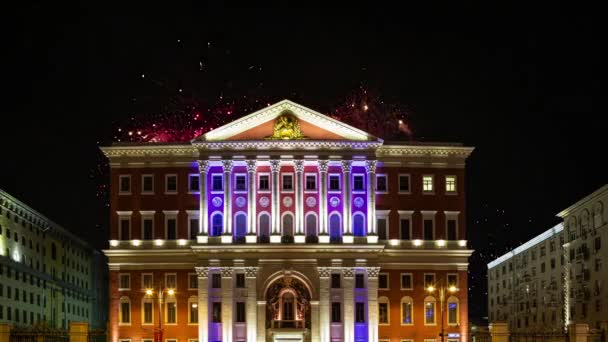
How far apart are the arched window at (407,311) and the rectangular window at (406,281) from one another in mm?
982

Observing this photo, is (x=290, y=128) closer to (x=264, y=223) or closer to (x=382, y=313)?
(x=264, y=223)

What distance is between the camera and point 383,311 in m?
98.0

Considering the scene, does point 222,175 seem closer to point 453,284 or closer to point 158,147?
point 158,147

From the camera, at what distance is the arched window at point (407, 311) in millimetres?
97938

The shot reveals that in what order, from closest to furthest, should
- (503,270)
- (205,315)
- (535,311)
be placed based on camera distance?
1. (205,315)
2. (535,311)
3. (503,270)

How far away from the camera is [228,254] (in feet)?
316

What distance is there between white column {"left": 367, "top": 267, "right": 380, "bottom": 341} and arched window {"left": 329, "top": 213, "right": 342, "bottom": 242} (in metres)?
4.46

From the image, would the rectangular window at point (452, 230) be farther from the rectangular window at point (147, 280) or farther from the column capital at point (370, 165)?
the rectangular window at point (147, 280)

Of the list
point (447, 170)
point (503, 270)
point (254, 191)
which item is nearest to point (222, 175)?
point (254, 191)

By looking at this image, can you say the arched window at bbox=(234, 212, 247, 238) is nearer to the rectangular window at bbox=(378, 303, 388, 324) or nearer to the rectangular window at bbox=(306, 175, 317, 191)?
the rectangular window at bbox=(306, 175, 317, 191)

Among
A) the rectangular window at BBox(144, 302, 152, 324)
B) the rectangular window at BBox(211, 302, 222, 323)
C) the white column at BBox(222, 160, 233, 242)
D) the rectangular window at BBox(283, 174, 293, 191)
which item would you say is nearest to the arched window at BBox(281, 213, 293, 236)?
the rectangular window at BBox(283, 174, 293, 191)

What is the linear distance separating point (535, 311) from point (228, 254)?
50933mm

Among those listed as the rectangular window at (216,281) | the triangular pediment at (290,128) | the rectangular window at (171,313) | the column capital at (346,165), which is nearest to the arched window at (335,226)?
the column capital at (346,165)

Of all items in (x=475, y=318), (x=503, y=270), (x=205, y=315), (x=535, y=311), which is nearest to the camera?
(x=205, y=315)
